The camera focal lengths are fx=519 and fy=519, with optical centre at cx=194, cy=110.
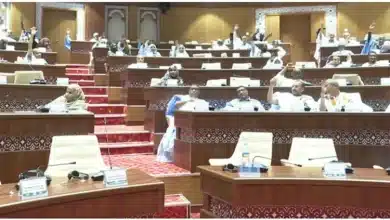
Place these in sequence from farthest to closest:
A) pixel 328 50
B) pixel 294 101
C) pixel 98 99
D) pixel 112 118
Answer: pixel 328 50
pixel 98 99
pixel 112 118
pixel 294 101

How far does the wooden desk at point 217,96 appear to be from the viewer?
798 cm

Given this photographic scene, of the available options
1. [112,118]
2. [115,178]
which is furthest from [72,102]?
[112,118]

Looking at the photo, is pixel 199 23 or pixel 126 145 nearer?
pixel 126 145

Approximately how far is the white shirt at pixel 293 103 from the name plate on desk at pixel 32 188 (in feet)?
13.0

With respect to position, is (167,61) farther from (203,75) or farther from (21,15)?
(21,15)

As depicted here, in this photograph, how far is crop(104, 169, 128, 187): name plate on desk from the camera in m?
3.44

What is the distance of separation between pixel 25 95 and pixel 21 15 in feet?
34.3

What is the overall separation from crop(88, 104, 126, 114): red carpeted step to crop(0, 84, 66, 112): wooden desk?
1646 mm

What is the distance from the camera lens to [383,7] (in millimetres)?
17375

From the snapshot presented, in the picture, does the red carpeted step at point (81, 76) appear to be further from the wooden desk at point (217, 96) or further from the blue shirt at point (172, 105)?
the blue shirt at point (172, 105)

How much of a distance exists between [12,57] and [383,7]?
40.4ft

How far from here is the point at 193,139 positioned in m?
6.14

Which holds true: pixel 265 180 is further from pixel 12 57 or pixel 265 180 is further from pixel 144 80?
pixel 12 57

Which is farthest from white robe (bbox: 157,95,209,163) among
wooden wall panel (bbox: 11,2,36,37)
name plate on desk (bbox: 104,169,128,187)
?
wooden wall panel (bbox: 11,2,36,37)
